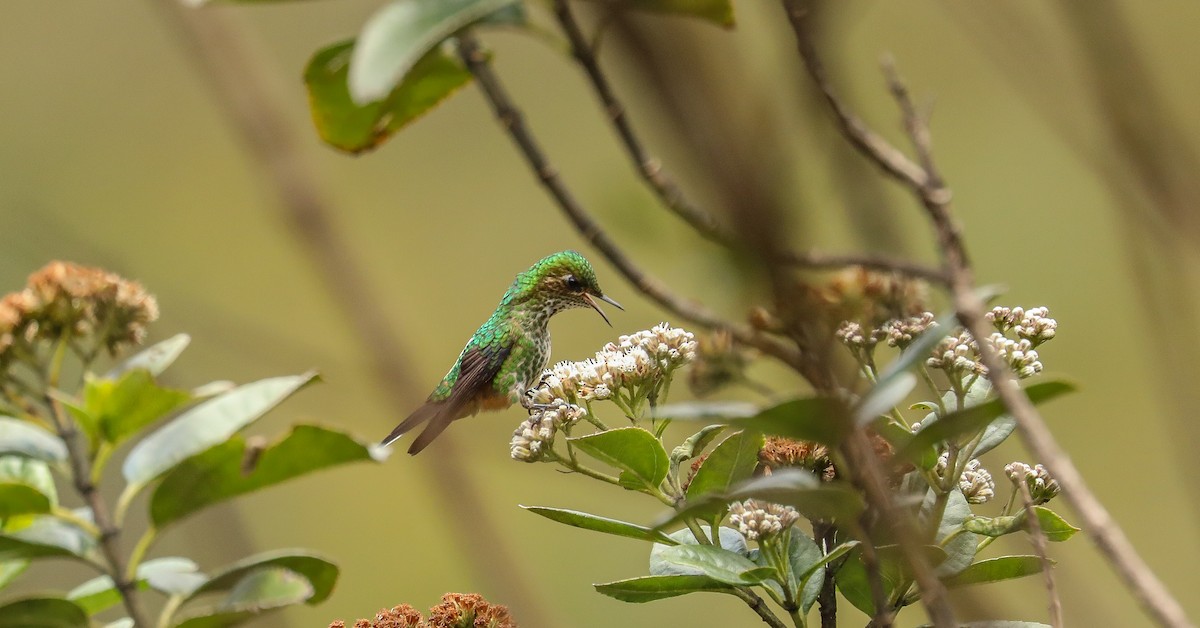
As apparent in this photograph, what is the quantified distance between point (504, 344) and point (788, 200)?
0.77 meters

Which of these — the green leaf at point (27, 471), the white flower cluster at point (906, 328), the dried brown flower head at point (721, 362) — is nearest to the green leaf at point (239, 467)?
the green leaf at point (27, 471)

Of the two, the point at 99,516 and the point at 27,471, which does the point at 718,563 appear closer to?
the point at 99,516

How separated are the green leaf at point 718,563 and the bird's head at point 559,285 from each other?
415 millimetres

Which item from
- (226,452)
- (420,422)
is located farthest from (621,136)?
(420,422)

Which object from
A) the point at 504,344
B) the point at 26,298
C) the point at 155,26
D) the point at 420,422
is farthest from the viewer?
the point at 155,26

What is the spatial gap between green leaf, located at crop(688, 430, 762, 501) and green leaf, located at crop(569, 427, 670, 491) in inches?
1.1

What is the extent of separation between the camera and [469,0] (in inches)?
22.7

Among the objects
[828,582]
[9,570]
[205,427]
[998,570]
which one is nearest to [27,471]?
[9,570]

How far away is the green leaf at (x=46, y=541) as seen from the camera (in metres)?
0.71

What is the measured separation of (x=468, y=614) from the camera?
0.74 m

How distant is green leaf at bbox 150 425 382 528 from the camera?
27.5 inches

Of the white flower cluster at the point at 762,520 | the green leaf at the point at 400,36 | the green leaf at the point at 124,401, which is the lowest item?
the white flower cluster at the point at 762,520

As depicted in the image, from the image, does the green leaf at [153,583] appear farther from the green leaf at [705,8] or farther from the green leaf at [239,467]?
the green leaf at [705,8]

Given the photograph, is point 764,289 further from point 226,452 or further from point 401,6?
point 226,452
